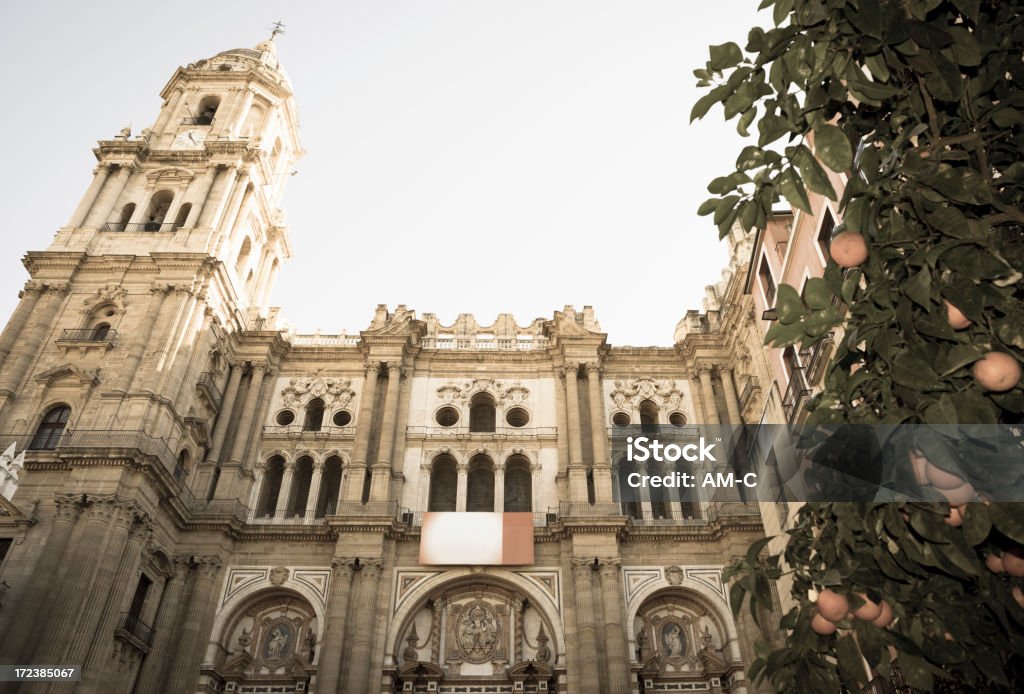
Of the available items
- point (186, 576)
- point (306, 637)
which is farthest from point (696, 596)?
point (186, 576)

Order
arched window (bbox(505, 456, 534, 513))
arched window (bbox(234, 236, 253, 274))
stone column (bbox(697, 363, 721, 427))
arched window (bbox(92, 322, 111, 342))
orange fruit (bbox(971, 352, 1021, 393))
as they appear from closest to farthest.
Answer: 1. orange fruit (bbox(971, 352, 1021, 393))
2. arched window (bbox(92, 322, 111, 342))
3. arched window (bbox(505, 456, 534, 513))
4. stone column (bbox(697, 363, 721, 427))
5. arched window (bbox(234, 236, 253, 274))

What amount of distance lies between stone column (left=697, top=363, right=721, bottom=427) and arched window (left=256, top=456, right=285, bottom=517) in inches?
682

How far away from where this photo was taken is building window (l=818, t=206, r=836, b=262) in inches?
597

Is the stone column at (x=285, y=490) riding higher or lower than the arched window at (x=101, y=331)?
lower

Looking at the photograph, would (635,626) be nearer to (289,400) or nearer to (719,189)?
(289,400)

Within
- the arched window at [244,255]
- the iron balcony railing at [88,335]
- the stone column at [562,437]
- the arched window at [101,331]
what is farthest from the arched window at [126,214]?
the stone column at [562,437]

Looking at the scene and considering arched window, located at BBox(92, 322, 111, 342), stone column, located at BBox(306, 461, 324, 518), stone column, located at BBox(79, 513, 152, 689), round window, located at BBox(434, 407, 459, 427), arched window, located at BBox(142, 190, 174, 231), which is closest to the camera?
stone column, located at BBox(79, 513, 152, 689)

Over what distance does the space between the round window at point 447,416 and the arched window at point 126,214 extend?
15.7m

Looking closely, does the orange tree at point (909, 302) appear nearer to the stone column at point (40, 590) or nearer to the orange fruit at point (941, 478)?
the orange fruit at point (941, 478)

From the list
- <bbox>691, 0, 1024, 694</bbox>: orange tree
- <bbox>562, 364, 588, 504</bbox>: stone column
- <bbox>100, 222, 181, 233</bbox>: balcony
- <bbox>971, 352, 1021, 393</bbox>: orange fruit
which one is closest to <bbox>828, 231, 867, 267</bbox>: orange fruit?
<bbox>691, 0, 1024, 694</bbox>: orange tree

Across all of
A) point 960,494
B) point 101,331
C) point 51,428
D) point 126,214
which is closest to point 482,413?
point 101,331

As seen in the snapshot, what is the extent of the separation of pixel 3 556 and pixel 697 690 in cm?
2200

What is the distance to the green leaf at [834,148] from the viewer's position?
3684 mm

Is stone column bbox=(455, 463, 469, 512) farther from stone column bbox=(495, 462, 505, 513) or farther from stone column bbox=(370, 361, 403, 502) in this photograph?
stone column bbox=(370, 361, 403, 502)
